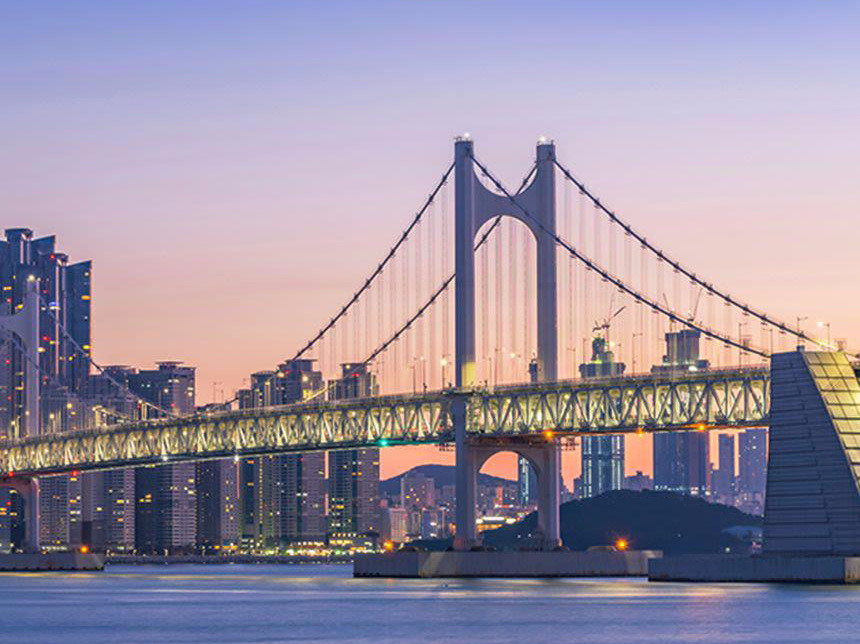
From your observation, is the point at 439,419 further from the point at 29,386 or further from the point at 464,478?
the point at 29,386

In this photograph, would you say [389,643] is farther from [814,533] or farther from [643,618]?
[814,533]

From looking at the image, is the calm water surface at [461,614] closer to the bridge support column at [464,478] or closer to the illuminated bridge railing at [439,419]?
the bridge support column at [464,478]

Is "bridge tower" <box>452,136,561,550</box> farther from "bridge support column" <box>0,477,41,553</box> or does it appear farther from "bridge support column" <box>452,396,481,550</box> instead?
"bridge support column" <box>0,477,41,553</box>

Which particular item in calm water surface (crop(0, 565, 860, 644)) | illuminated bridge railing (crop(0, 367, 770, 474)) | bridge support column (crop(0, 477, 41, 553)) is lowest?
calm water surface (crop(0, 565, 860, 644))

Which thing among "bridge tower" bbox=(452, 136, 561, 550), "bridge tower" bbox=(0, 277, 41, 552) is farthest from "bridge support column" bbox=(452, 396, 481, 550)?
"bridge tower" bbox=(0, 277, 41, 552)

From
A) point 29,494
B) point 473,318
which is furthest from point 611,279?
point 29,494

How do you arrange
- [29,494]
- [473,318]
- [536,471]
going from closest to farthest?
[473,318] → [536,471] → [29,494]

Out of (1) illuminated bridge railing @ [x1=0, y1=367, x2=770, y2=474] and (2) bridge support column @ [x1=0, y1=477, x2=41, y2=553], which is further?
(2) bridge support column @ [x1=0, y1=477, x2=41, y2=553]
